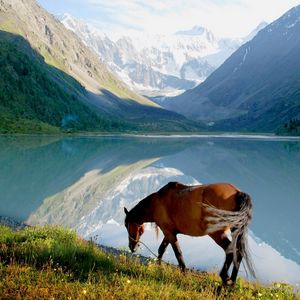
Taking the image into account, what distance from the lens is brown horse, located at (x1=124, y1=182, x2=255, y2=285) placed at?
1097cm

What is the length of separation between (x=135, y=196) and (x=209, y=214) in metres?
26.4

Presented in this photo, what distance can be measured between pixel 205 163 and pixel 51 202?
38.8 meters

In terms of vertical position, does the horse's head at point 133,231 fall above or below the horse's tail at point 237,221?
below

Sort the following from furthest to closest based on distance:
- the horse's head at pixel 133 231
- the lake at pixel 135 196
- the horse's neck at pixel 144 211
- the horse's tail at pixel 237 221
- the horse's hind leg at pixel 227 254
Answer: the lake at pixel 135 196
the horse's head at pixel 133 231
the horse's neck at pixel 144 211
the horse's hind leg at pixel 227 254
the horse's tail at pixel 237 221

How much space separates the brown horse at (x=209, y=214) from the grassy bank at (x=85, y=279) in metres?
0.79

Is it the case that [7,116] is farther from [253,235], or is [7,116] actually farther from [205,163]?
[253,235]

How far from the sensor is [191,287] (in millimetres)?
11164

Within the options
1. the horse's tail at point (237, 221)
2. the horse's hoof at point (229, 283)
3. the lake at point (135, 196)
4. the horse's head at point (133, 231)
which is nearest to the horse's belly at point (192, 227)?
the horse's tail at point (237, 221)

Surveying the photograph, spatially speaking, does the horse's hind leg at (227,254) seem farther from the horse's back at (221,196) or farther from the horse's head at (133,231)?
the horse's head at (133,231)

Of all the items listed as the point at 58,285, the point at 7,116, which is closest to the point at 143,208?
the point at 58,285

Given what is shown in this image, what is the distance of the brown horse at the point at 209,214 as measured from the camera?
11.0 metres

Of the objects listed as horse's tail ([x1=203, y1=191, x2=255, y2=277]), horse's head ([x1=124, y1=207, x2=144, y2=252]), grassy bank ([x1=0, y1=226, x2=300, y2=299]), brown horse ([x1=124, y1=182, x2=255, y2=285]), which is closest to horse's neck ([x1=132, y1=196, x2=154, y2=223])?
brown horse ([x1=124, y1=182, x2=255, y2=285])

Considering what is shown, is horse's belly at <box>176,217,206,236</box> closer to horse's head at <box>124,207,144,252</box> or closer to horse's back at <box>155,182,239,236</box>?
horse's back at <box>155,182,239,236</box>

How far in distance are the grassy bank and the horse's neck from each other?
1.37 metres
